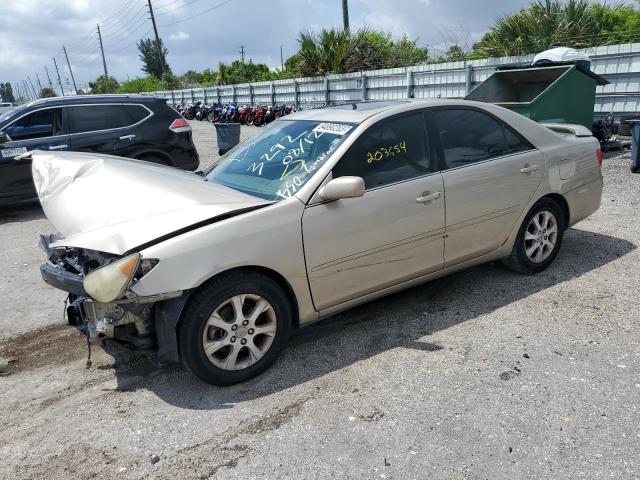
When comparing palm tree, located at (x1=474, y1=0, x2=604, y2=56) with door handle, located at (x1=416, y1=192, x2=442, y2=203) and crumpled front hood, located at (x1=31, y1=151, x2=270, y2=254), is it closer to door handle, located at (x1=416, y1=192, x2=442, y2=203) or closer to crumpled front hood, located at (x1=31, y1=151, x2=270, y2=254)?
door handle, located at (x1=416, y1=192, x2=442, y2=203)

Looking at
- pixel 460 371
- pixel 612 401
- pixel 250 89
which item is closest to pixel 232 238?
pixel 460 371

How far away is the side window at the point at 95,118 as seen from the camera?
8.39 m

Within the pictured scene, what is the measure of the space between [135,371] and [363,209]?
187 centimetres

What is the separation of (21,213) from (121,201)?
6.52 metres

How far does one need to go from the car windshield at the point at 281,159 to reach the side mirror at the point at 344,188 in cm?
21

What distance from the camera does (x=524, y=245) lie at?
15.2 ft

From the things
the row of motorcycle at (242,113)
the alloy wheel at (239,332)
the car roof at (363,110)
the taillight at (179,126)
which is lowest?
the row of motorcycle at (242,113)

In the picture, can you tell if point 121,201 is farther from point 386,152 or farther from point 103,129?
point 103,129

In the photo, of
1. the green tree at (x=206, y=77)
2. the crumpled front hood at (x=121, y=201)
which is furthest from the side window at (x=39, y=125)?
the green tree at (x=206, y=77)

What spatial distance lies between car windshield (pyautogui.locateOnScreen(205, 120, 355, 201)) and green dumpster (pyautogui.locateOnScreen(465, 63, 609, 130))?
5645 millimetres

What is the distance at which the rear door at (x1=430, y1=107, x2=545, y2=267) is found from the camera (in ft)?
13.3

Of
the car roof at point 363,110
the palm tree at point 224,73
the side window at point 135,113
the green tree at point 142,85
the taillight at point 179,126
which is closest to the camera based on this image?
the car roof at point 363,110

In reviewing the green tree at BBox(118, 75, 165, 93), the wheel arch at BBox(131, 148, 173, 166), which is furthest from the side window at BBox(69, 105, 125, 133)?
the green tree at BBox(118, 75, 165, 93)

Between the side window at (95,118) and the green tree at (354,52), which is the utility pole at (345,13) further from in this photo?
the side window at (95,118)
